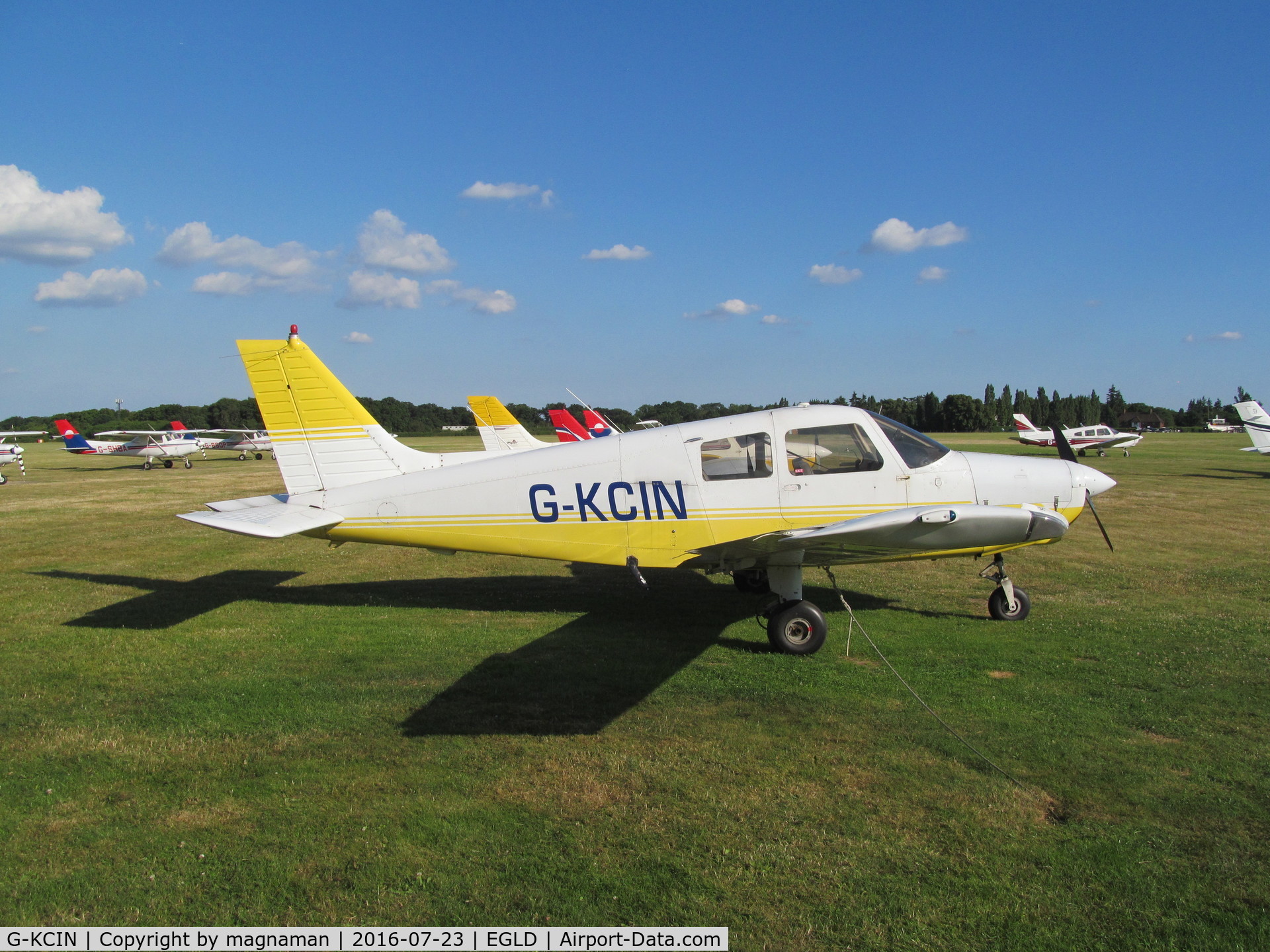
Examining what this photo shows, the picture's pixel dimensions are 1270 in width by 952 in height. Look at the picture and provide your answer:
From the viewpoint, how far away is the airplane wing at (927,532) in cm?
524

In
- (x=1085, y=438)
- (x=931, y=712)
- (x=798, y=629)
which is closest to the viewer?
(x=931, y=712)

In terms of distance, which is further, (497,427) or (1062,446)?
(497,427)

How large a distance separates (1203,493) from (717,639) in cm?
2017

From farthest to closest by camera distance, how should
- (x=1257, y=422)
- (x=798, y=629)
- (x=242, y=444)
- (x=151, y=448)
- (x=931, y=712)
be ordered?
(x=242, y=444)
(x=151, y=448)
(x=1257, y=422)
(x=798, y=629)
(x=931, y=712)

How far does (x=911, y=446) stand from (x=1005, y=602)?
2237mm

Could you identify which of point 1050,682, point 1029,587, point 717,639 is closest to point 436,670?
point 717,639

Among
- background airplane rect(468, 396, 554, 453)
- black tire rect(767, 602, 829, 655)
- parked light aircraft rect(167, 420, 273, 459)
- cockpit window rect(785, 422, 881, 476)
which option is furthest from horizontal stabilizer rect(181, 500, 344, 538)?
parked light aircraft rect(167, 420, 273, 459)

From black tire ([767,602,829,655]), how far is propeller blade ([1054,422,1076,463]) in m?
3.55

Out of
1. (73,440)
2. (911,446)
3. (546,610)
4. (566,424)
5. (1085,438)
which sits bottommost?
(546,610)

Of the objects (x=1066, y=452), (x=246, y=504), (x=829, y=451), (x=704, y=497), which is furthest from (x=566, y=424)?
(x=829, y=451)

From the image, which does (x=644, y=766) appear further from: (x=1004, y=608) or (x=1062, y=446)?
(x=1062, y=446)

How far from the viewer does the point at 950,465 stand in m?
A: 7.06

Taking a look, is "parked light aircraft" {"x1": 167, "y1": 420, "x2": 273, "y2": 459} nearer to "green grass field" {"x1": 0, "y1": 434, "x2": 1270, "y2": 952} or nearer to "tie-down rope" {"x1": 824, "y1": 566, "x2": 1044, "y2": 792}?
"green grass field" {"x1": 0, "y1": 434, "x2": 1270, "y2": 952}

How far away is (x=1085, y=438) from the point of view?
3881 centimetres
